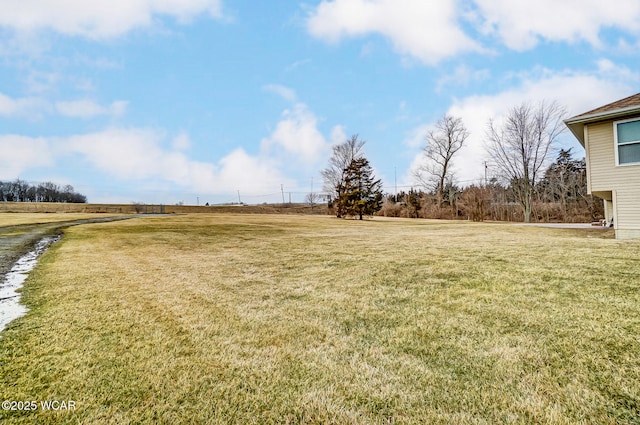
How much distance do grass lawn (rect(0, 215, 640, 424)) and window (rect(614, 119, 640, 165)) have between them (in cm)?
617

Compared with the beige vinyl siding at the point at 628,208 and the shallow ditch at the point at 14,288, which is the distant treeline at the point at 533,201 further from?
the shallow ditch at the point at 14,288

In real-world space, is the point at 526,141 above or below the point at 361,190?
above

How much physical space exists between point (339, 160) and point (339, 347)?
35.9 meters

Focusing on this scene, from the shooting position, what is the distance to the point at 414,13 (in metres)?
10.6

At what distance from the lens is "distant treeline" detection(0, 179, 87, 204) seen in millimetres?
59812

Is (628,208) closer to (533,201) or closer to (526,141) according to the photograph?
(526,141)

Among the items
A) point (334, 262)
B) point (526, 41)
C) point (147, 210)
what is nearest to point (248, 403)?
point (334, 262)

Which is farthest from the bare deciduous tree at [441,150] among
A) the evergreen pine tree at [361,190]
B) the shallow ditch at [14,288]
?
the shallow ditch at [14,288]

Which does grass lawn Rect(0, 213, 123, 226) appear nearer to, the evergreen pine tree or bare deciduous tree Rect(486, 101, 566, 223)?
the evergreen pine tree

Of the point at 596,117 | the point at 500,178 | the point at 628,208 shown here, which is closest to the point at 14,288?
the point at 596,117

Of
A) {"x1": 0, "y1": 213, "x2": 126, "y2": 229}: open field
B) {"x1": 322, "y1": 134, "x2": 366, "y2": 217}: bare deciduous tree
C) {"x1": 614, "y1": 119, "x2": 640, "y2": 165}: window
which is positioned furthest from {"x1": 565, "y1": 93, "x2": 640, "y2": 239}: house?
{"x1": 0, "y1": 213, "x2": 126, "y2": 229}: open field

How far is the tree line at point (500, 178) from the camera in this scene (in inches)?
943

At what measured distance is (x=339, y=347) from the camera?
2.55 metres

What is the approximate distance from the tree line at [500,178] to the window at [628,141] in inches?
649
